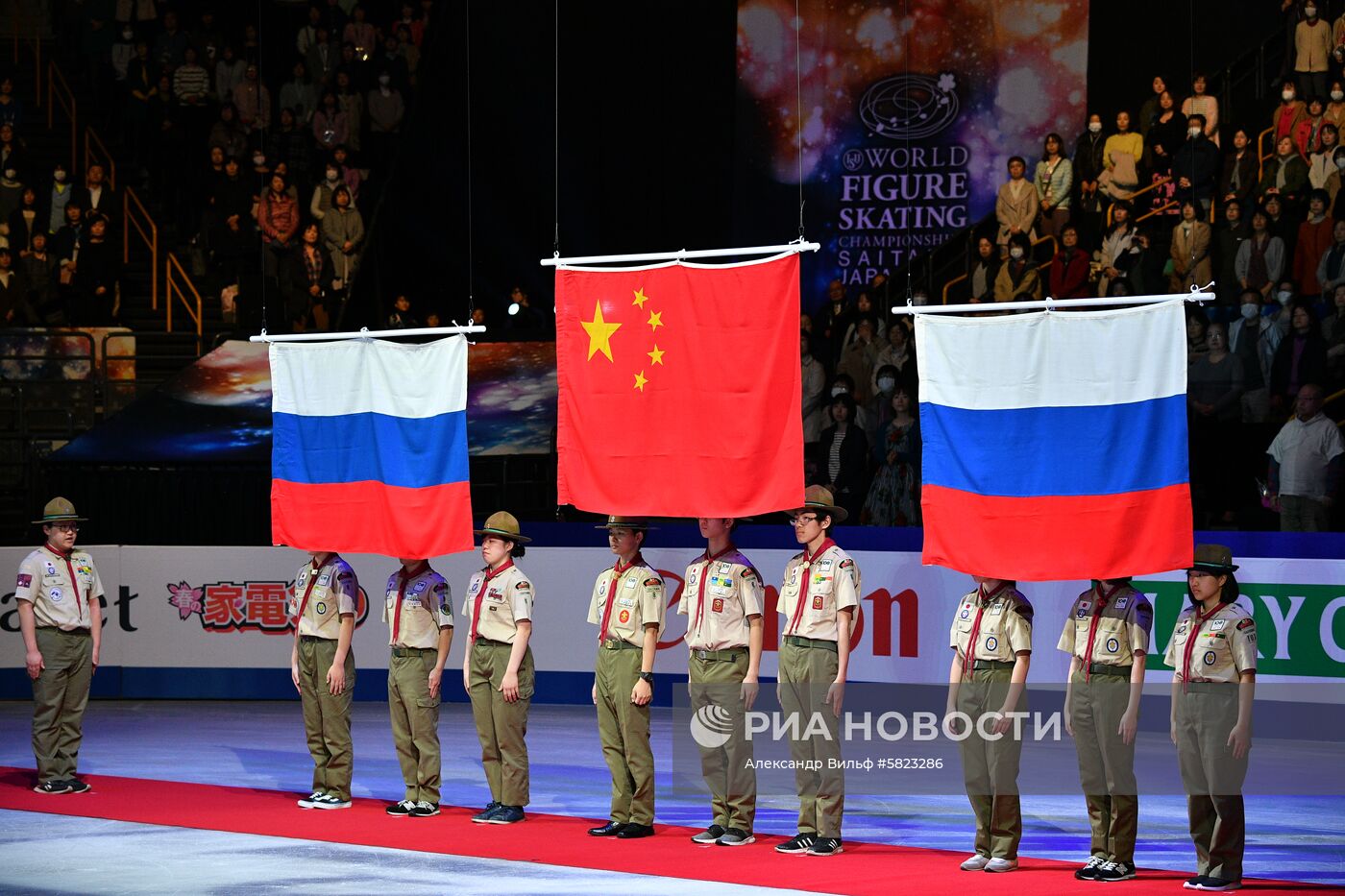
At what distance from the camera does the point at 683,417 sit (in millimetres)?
10273

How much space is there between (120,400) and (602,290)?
10444 mm

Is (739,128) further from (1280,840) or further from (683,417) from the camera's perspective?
(1280,840)

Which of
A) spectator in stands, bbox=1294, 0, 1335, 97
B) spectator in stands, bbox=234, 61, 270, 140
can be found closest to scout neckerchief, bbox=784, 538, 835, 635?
spectator in stands, bbox=1294, 0, 1335, 97

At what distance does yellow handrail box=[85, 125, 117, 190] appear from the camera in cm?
2175

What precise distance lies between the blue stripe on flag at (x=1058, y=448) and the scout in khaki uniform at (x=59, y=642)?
21.1ft

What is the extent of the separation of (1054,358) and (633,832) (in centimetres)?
386

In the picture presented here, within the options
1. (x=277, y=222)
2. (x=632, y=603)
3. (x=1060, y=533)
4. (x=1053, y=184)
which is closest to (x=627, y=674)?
(x=632, y=603)

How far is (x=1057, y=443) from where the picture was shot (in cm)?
935

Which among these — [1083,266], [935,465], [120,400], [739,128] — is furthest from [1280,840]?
[120,400]

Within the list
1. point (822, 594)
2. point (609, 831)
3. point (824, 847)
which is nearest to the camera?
point (824, 847)

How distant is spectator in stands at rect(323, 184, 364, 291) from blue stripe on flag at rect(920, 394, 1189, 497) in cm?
1191

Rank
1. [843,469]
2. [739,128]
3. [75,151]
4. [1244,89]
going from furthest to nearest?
[75,151] < [739,128] < [1244,89] < [843,469]

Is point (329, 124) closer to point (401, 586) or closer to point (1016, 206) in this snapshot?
point (1016, 206)

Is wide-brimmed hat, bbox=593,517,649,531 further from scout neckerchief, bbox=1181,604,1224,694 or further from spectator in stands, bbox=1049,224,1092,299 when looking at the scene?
spectator in stands, bbox=1049,224,1092,299
